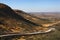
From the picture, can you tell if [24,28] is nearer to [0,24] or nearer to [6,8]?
[0,24]

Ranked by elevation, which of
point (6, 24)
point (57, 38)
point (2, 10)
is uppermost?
point (2, 10)

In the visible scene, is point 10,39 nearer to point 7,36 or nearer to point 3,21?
point 7,36

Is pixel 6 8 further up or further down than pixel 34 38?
further up

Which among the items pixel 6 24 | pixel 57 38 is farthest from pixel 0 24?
pixel 57 38

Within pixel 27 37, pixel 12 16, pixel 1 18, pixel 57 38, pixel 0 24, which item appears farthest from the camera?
pixel 12 16

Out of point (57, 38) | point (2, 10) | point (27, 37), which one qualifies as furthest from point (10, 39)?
point (2, 10)

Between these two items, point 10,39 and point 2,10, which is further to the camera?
point 2,10

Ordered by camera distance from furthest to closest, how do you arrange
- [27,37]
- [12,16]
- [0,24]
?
[12,16], [0,24], [27,37]

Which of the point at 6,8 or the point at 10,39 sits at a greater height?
the point at 6,8

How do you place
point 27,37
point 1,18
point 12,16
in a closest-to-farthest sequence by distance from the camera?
point 27,37 < point 1,18 < point 12,16
